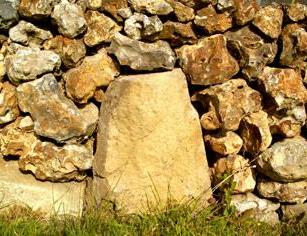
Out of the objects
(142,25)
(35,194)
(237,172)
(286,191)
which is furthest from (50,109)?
(286,191)

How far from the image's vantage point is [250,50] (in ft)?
9.86

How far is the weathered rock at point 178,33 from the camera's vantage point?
3029mm

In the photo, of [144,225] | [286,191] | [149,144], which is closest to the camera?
[144,225]

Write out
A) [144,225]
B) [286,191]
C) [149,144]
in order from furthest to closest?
[286,191] < [149,144] < [144,225]

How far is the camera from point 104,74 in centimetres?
304

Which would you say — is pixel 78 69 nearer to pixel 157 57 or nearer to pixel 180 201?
pixel 157 57

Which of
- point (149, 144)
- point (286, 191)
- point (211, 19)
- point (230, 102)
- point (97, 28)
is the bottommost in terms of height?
point (286, 191)

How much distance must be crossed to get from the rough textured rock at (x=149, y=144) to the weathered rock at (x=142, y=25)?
26cm

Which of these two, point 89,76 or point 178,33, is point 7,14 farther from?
point 178,33

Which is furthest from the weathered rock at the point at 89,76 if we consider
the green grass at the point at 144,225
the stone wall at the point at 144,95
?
the green grass at the point at 144,225

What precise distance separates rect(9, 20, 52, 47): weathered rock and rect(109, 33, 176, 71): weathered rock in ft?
1.42

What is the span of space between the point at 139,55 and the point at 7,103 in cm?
85

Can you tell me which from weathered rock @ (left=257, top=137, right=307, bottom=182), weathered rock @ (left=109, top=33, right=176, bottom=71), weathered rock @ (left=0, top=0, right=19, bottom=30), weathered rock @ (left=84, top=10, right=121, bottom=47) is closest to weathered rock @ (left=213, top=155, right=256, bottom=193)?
weathered rock @ (left=257, top=137, right=307, bottom=182)

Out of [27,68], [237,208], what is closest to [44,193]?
[27,68]
